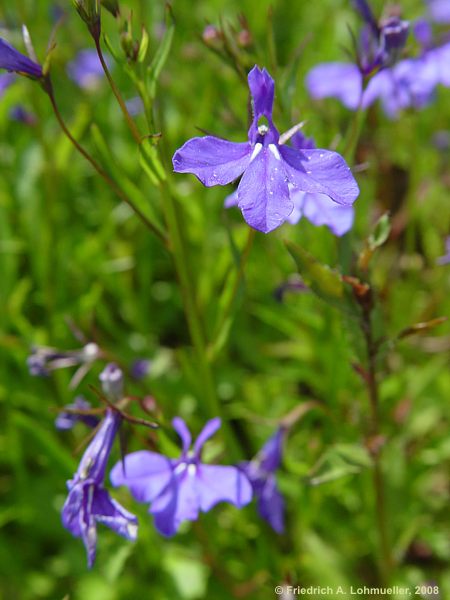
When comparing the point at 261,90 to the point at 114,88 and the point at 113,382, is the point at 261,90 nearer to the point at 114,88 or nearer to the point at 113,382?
the point at 114,88

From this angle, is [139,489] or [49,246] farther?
[49,246]

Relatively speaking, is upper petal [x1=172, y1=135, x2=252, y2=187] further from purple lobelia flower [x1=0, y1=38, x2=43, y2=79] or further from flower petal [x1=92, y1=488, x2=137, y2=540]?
flower petal [x1=92, y1=488, x2=137, y2=540]

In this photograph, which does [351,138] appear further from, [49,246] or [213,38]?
[49,246]

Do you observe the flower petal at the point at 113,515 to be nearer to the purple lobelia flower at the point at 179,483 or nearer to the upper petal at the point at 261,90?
the purple lobelia flower at the point at 179,483

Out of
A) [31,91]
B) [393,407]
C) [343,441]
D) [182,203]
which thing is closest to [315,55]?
[182,203]

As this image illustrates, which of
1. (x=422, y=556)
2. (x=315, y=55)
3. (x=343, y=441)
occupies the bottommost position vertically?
(x=422, y=556)

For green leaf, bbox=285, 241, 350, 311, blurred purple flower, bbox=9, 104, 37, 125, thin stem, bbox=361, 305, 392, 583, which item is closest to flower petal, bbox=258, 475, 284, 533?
thin stem, bbox=361, 305, 392, 583
